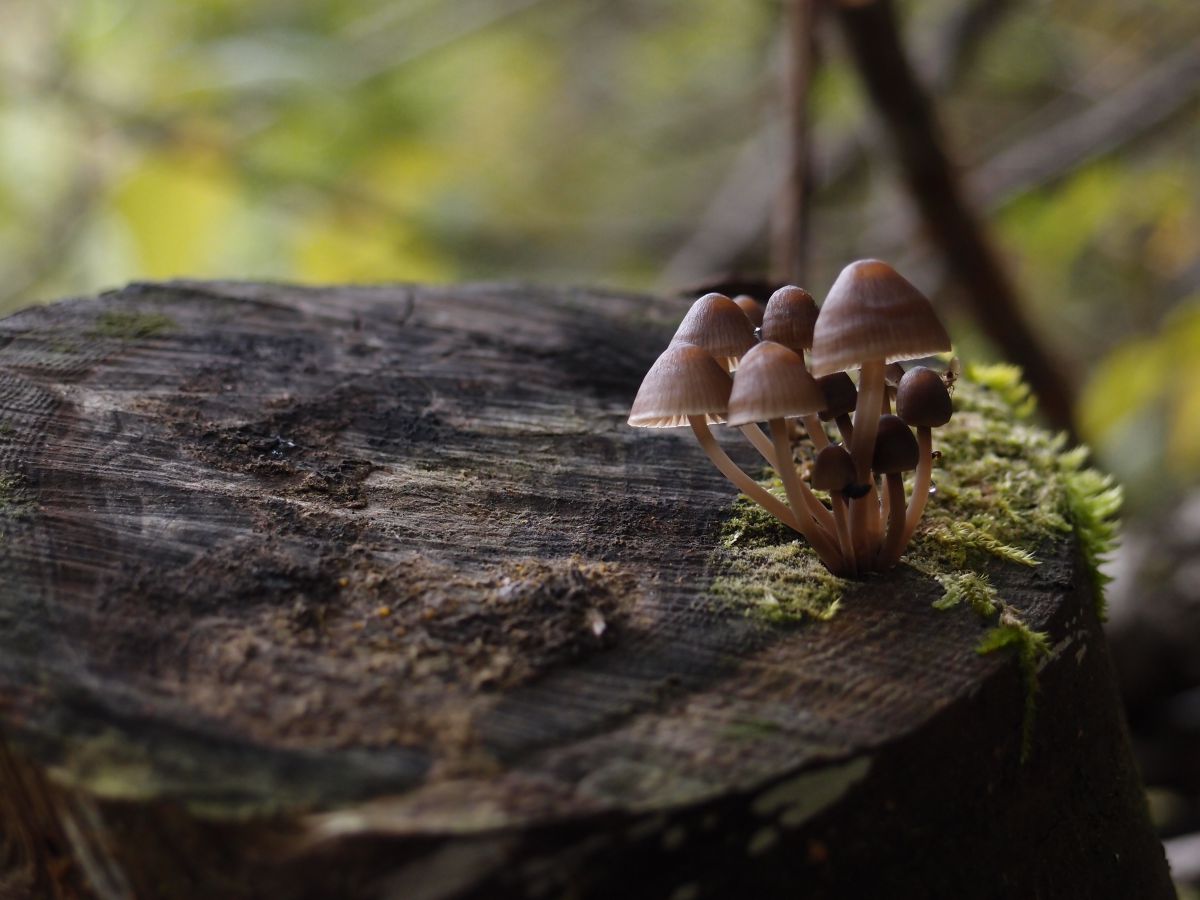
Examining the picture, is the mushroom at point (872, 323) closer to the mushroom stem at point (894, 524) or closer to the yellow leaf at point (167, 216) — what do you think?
the mushroom stem at point (894, 524)

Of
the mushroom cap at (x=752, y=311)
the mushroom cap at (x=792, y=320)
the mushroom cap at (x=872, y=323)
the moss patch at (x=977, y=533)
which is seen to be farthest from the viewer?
the mushroom cap at (x=752, y=311)

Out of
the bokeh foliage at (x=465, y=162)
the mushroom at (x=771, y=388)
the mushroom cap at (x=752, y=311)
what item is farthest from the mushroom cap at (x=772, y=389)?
the bokeh foliage at (x=465, y=162)

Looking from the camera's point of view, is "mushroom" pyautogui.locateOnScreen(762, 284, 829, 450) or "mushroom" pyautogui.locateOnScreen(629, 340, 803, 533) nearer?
"mushroom" pyautogui.locateOnScreen(629, 340, 803, 533)

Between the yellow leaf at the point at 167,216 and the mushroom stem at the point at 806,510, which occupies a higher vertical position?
the yellow leaf at the point at 167,216

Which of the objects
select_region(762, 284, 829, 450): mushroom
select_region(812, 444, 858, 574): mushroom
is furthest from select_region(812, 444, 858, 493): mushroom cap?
select_region(762, 284, 829, 450): mushroom

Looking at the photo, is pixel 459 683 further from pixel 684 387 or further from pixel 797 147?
pixel 797 147

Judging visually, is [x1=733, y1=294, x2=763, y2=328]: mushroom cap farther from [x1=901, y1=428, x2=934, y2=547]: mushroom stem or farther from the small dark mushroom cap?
[x1=901, y1=428, x2=934, y2=547]: mushroom stem

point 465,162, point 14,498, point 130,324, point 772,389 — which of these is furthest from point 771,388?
point 465,162

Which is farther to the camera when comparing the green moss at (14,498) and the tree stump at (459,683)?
the green moss at (14,498)
